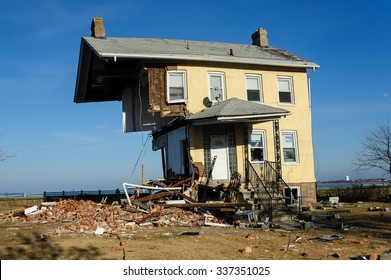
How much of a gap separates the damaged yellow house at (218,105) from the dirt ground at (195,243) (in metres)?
4.27

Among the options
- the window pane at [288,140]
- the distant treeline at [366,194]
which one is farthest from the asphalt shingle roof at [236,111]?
the distant treeline at [366,194]

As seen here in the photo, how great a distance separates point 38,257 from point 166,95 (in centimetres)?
1119

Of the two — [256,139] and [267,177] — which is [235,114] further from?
[267,177]

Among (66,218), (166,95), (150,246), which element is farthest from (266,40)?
A: (150,246)

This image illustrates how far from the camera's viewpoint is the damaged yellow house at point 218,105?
18016mm

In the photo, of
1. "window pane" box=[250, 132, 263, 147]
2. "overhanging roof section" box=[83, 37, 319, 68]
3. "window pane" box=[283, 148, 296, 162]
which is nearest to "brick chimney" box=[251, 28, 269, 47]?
"overhanging roof section" box=[83, 37, 319, 68]

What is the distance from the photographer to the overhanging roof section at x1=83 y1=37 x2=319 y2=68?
1786 centimetres

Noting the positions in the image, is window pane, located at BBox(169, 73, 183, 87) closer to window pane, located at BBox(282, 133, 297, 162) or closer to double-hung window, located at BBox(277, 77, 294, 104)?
double-hung window, located at BBox(277, 77, 294, 104)

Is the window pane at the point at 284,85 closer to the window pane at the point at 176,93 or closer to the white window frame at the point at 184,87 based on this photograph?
the white window frame at the point at 184,87

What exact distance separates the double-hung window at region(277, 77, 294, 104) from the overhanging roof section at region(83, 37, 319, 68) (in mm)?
822

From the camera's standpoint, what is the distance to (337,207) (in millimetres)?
21438

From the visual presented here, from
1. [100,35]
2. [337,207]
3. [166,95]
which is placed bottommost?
[337,207]
